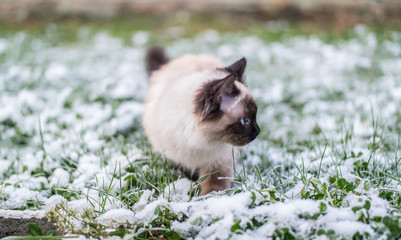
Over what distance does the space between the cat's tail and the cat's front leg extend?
5.71 feet

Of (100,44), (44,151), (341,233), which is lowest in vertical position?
(341,233)

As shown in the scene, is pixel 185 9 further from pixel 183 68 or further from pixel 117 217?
pixel 117 217

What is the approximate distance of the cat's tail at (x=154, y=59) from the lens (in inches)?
142

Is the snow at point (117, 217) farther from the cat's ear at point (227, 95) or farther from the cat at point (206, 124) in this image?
the cat's ear at point (227, 95)

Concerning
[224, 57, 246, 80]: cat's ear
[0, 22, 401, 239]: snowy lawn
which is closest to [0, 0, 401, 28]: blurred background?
[0, 22, 401, 239]: snowy lawn

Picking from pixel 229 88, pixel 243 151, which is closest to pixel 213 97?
pixel 229 88

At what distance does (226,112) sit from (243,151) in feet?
2.14

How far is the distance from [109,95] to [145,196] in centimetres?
215

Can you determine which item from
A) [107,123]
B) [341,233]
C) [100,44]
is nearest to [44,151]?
[107,123]

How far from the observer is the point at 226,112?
6.45 feet

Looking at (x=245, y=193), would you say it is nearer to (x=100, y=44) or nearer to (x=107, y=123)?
(x=107, y=123)

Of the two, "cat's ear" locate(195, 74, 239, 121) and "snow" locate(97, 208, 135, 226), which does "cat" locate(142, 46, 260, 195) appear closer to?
"cat's ear" locate(195, 74, 239, 121)

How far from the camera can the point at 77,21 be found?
8180mm

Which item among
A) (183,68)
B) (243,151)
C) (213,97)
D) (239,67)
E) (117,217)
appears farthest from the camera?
(183,68)
